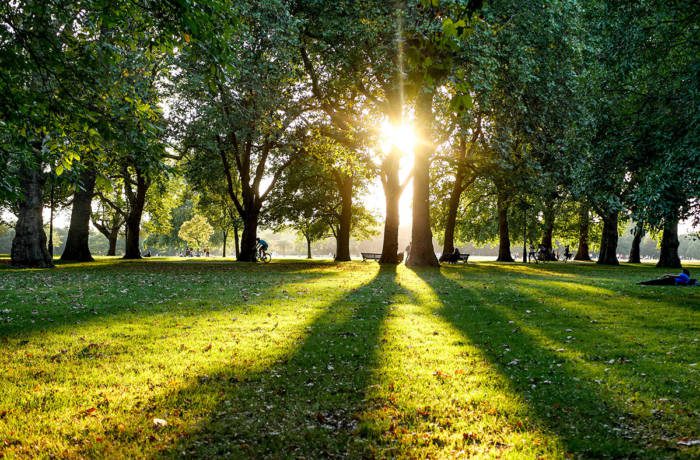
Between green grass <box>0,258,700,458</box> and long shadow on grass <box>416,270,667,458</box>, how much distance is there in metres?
0.03

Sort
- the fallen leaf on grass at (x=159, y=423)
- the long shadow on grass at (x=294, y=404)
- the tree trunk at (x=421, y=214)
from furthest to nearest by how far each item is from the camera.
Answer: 1. the tree trunk at (x=421, y=214)
2. the fallen leaf on grass at (x=159, y=423)
3. the long shadow on grass at (x=294, y=404)

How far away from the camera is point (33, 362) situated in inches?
271

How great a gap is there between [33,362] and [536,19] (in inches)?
868

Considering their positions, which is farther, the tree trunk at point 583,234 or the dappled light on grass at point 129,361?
the tree trunk at point 583,234

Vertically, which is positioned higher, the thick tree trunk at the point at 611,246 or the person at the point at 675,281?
the thick tree trunk at the point at 611,246

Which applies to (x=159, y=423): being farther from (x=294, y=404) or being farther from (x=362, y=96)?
(x=362, y=96)

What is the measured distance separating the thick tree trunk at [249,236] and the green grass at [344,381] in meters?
25.8

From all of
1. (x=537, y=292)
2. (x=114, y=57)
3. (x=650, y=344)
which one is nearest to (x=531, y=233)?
(x=537, y=292)

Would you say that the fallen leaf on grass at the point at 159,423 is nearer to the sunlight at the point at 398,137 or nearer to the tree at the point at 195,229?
the sunlight at the point at 398,137

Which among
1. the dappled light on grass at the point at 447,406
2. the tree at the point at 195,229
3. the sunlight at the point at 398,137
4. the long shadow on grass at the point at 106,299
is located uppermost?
the sunlight at the point at 398,137

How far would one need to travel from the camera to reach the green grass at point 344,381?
15.0 feet

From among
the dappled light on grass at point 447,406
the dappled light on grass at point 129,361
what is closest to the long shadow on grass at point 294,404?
the dappled light on grass at point 129,361

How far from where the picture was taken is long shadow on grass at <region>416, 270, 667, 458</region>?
15.1 ft

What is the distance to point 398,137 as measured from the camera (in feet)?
94.7
